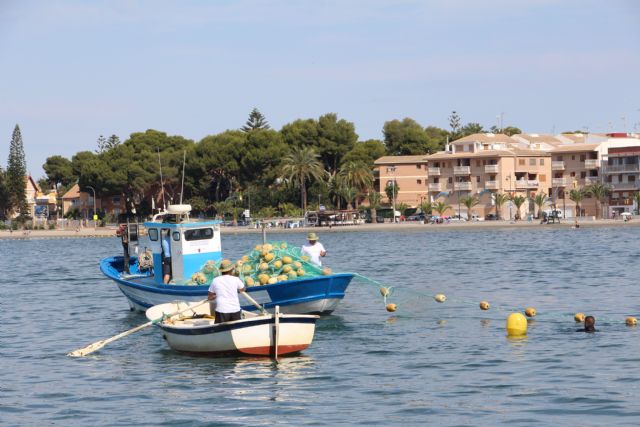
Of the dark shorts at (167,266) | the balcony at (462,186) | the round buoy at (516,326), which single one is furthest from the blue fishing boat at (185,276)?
the balcony at (462,186)

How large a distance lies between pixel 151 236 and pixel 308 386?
48.1 feet

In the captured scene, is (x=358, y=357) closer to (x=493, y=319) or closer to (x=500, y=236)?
(x=493, y=319)

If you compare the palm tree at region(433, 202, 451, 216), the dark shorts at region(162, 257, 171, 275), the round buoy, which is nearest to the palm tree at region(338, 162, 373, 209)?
the palm tree at region(433, 202, 451, 216)

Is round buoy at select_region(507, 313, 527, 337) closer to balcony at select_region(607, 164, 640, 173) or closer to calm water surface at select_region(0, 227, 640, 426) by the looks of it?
calm water surface at select_region(0, 227, 640, 426)

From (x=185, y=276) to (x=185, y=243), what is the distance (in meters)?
1.08

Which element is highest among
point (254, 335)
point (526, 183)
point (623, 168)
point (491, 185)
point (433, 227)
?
point (623, 168)

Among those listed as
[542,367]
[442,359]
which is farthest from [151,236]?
[542,367]

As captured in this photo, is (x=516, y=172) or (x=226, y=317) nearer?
(x=226, y=317)

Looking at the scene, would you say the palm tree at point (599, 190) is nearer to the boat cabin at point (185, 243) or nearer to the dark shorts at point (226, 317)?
the boat cabin at point (185, 243)

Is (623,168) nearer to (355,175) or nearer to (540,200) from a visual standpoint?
(540,200)

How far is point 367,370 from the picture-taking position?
2198cm

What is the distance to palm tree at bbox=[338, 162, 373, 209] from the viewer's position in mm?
138000

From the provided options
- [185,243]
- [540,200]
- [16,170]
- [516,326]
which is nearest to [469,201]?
[540,200]

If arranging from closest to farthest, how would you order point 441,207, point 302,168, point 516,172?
point 302,168 < point 516,172 < point 441,207
